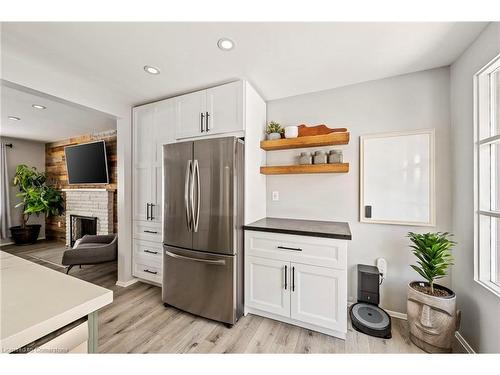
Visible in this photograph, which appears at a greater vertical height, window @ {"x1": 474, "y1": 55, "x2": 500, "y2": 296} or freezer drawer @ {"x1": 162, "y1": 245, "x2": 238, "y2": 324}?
window @ {"x1": 474, "y1": 55, "x2": 500, "y2": 296}

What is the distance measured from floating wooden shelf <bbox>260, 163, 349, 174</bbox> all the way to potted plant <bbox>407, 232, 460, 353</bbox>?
0.88m

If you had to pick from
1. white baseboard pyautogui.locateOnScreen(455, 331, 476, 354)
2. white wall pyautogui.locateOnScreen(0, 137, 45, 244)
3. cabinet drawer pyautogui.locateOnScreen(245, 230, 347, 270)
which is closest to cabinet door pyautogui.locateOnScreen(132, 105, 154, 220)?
cabinet drawer pyautogui.locateOnScreen(245, 230, 347, 270)

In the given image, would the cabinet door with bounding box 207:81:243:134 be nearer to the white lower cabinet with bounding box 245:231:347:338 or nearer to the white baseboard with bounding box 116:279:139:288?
the white lower cabinet with bounding box 245:231:347:338

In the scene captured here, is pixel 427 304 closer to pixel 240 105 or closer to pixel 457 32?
pixel 457 32

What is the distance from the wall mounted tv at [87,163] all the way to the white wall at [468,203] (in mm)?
5091

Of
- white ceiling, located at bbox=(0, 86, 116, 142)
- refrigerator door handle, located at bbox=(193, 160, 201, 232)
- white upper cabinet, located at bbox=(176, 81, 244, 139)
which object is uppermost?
white ceiling, located at bbox=(0, 86, 116, 142)

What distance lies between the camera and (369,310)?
76.9 inches

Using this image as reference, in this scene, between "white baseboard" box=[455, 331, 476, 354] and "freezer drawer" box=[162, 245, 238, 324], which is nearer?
"white baseboard" box=[455, 331, 476, 354]

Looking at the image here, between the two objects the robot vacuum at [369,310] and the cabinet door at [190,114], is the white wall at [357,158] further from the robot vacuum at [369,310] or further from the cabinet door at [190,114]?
the cabinet door at [190,114]

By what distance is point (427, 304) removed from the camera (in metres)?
1.57

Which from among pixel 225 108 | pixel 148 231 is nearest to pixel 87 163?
pixel 148 231

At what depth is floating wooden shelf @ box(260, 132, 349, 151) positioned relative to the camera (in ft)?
6.78

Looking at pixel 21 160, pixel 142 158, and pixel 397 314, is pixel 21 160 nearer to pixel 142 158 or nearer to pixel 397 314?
pixel 142 158
